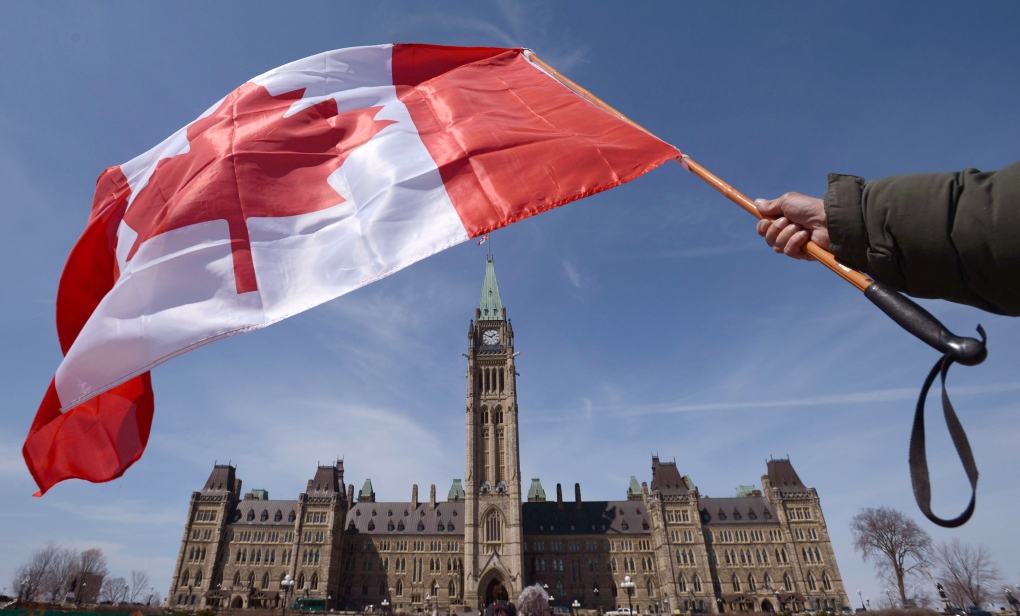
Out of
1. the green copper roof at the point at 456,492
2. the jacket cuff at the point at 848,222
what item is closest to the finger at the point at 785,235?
the jacket cuff at the point at 848,222

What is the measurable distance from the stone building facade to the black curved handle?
67413 millimetres

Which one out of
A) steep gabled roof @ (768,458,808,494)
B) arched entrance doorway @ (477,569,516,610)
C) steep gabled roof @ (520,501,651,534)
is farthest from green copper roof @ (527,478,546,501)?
steep gabled roof @ (768,458,808,494)

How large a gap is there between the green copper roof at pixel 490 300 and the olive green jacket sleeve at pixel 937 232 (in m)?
76.1

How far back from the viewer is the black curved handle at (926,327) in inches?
82.8

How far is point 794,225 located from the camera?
3100 millimetres

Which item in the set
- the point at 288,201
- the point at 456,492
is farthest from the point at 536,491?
the point at 288,201

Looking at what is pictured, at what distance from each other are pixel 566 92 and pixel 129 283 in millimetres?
5703

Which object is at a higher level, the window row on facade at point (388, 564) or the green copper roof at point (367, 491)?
the green copper roof at point (367, 491)

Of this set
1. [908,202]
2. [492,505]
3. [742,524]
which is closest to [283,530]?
[492,505]

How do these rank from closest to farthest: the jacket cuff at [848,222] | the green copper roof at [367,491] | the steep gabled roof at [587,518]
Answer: the jacket cuff at [848,222]
the steep gabled roof at [587,518]
the green copper roof at [367,491]

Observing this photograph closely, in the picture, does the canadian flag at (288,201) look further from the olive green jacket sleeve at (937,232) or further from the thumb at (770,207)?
the olive green jacket sleeve at (937,232)

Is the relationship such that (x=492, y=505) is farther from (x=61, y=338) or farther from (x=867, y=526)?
(x=61, y=338)

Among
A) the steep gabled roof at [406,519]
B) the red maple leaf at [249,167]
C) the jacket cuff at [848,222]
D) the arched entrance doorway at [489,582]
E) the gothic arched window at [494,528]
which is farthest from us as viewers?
the steep gabled roof at [406,519]

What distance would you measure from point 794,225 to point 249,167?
5.91 meters
